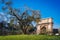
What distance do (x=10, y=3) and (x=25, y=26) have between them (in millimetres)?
6010

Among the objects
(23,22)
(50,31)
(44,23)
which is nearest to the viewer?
(23,22)

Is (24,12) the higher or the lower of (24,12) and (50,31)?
the higher

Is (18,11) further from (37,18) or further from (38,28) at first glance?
(38,28)

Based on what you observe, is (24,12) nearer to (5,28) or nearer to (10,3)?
(10,3)

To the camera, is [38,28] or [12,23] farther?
[38,28]

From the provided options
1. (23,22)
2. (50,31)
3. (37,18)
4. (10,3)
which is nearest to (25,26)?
(23,22)

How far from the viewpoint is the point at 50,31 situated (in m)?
47.0

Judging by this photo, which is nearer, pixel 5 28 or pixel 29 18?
pixel 29 18

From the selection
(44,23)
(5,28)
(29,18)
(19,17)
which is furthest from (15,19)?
(44,23)

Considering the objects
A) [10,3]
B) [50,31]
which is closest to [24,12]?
[10,3]

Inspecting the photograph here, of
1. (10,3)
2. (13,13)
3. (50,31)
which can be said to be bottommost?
(50,31)

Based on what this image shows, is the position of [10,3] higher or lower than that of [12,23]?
higher

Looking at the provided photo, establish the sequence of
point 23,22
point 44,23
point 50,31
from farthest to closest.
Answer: point 44,23, point 50,31, point 23,22

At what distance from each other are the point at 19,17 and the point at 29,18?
7.23ft
